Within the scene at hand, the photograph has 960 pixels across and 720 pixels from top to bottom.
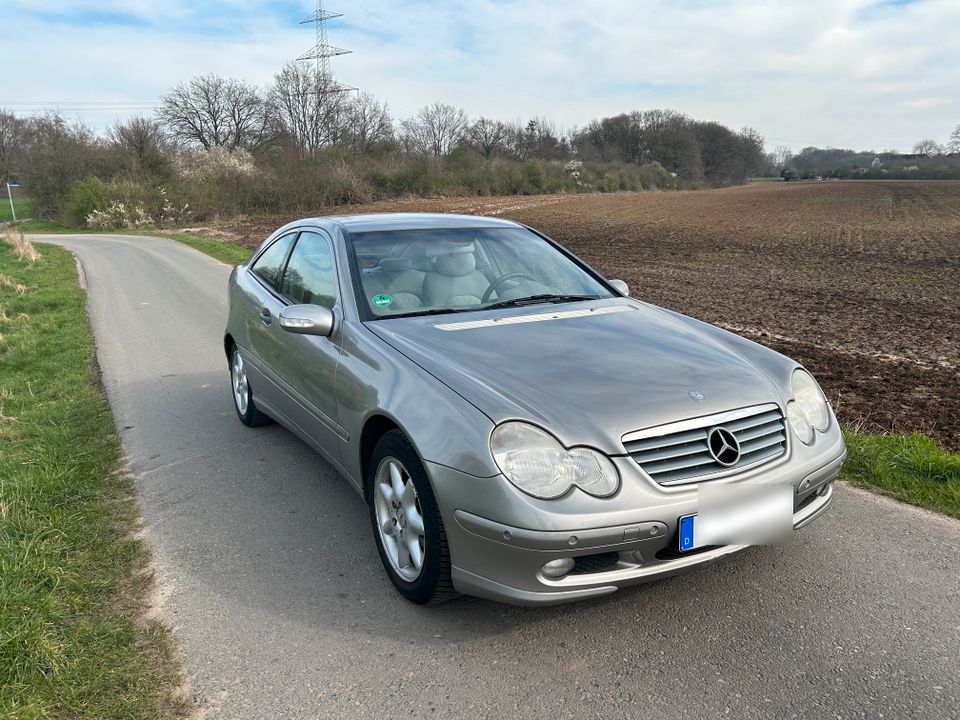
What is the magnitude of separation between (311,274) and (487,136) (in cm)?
8856

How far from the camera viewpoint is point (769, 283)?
14695 millimetres

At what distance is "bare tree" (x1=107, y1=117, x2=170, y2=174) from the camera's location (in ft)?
146

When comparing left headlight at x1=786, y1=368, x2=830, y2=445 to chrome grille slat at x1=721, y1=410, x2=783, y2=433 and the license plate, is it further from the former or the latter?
the license plate

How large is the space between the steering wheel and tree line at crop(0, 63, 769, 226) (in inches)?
1594

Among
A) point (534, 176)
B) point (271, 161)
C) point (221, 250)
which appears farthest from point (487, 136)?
point (221, 250)

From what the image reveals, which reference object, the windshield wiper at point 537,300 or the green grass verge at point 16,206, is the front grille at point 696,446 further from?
the green grass verge at point 16,206

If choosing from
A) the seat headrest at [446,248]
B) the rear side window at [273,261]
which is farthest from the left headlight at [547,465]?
the rear side window at [273,261]

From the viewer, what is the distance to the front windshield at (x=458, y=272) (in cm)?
388

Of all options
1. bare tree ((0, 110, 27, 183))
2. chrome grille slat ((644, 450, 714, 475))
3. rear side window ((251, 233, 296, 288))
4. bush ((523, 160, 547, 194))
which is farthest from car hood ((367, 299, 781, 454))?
bare tree ((0, 110, 27, 183))

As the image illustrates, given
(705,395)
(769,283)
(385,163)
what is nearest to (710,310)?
(769,283)

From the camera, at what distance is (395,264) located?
4.03 metres

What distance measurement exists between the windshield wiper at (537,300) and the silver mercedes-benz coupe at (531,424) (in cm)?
1

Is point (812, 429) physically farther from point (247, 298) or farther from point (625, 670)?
point (247, 298)

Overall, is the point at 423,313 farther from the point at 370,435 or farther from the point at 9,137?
the point at 9,137
